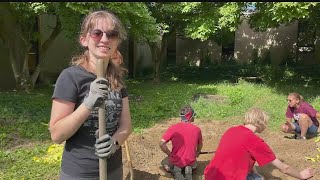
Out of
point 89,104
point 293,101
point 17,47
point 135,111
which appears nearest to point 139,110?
point 135,111

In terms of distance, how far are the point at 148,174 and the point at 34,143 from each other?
231 cm

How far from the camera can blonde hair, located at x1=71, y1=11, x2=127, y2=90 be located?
7.30 feet

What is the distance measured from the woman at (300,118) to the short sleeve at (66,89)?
6.14m

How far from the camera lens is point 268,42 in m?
21.8

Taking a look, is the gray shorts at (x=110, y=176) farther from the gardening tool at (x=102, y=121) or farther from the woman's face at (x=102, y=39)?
the woman's face at (x=102, y=39)

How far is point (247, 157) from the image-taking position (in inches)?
145

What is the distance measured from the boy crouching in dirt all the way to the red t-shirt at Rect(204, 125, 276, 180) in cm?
181

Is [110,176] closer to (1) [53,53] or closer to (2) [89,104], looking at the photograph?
(2) [89,104]

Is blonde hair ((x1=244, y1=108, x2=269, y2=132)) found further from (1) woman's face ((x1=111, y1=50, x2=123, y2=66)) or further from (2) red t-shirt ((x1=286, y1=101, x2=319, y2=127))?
(2) red t-shirt ((x1=286, y1=101, x2=319, y2=127))

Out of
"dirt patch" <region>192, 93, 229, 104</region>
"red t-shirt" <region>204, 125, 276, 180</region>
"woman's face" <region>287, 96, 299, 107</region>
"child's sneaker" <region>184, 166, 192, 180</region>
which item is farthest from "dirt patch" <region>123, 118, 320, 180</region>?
"dirt patch" <region>192, 93, 229, 104</region>

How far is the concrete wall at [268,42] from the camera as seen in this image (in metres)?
21.5

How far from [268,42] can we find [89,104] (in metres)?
20.9

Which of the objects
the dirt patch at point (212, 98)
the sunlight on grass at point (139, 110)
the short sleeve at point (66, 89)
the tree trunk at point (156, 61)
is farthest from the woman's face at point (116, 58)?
the tree trunk at point (156, 61)

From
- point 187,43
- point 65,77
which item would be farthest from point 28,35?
point 187,43
